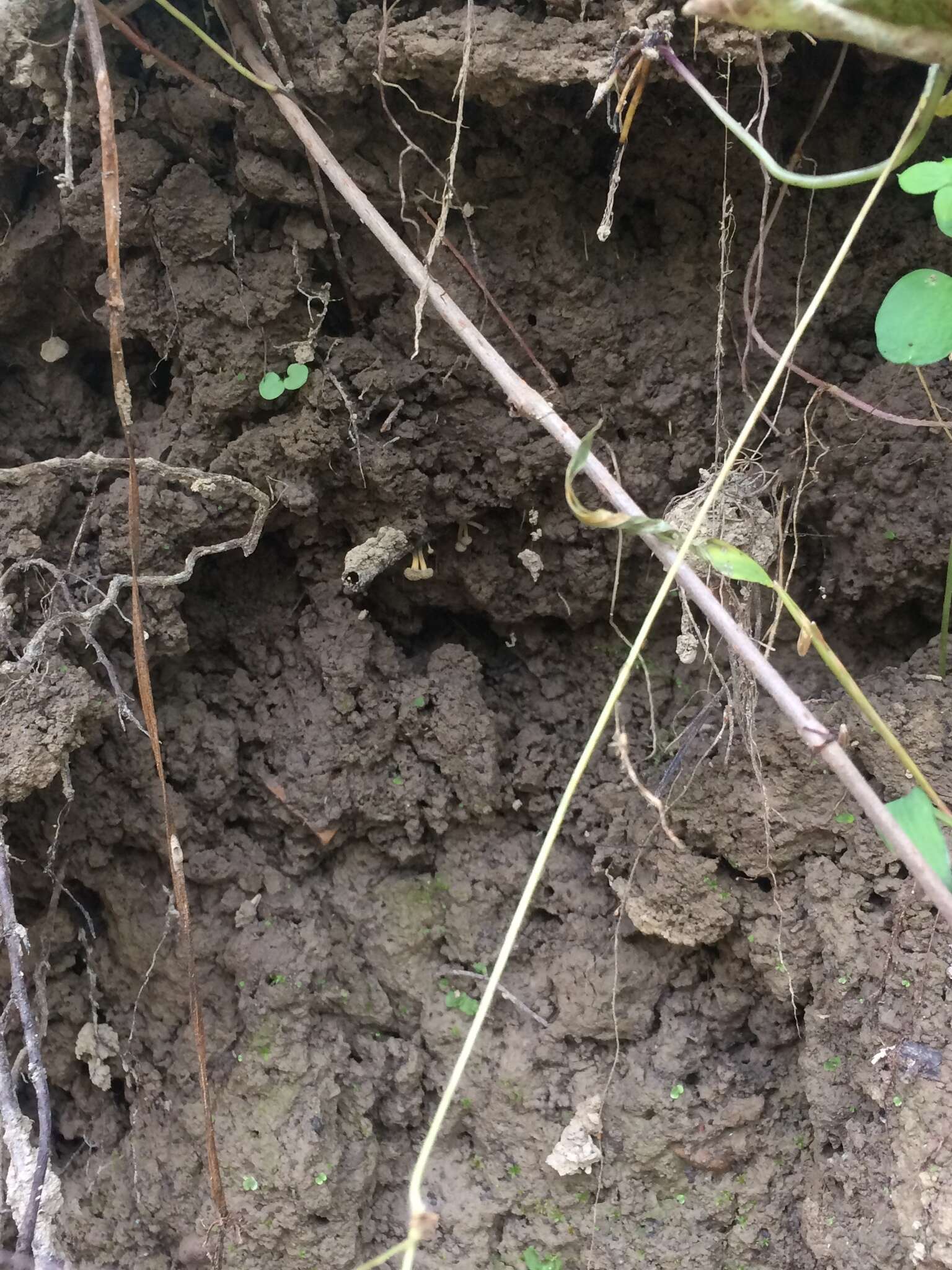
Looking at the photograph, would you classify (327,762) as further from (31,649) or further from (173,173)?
(173,173)

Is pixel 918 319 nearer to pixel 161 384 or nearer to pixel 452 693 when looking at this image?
pixel 452 693

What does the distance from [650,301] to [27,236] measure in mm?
1108

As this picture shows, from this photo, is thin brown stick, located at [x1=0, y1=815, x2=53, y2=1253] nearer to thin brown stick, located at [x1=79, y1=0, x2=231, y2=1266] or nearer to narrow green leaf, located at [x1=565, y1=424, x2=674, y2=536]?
thin brown stick, located at [x1=79, y1=0, x2=231, y2=1266]

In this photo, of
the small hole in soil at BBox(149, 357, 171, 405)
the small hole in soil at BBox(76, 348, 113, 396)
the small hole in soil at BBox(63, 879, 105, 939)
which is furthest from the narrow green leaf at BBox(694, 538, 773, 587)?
the small hole in soil at BBox(63, 879, 105, 939)

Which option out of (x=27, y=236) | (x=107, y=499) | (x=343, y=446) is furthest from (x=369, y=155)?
(x=107, y=499)

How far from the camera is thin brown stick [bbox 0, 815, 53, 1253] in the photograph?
1.20 meters

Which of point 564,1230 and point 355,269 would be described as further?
point 564,1230

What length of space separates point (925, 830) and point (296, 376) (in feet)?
4.07

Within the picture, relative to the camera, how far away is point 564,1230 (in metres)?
1.68

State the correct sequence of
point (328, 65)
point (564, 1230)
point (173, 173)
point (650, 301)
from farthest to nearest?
point (564, 1230) → point (650, 301) → point (173, 173) → point (328, 65)

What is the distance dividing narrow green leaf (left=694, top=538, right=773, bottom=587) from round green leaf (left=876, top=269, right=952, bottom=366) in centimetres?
45

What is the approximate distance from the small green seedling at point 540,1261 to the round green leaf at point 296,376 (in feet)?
Result: 5.60

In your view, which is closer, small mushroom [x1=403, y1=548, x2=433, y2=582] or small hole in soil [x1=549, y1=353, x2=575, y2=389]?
small hole in soil [x1=549, y1=353, x2=575, y2=389]

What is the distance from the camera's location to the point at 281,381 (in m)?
1.56
